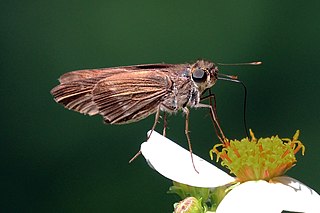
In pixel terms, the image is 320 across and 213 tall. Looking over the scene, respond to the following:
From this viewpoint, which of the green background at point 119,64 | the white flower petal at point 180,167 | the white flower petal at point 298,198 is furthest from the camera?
the green background at point 119,64

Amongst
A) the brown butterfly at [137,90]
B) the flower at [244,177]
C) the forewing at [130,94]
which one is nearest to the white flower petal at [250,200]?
the flower at [244,177]

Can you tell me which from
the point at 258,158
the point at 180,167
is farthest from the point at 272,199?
the point at 180,167

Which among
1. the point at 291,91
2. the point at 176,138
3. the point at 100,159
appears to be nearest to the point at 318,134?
the point at 291,91

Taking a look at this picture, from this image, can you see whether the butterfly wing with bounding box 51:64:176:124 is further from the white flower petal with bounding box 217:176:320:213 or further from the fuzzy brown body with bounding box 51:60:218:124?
the white flower petal with bounding box 217:176:320:213

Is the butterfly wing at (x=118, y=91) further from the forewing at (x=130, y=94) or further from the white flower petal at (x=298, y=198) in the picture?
the white flower petal at (x=298, y=198)

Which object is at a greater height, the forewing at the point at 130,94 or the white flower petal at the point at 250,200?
the forewing at the point at 130,94

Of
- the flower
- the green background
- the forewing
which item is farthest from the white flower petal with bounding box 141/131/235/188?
the green background

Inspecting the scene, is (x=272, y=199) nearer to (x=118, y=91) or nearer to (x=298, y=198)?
(x=298, y=198)
